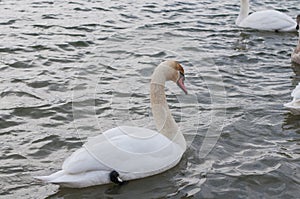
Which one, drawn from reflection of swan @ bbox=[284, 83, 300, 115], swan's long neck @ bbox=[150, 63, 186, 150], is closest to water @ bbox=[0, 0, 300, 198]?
reflection of swan @ bbox=[284, 83, 300, 115]

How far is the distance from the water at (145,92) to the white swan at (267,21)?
0.18m

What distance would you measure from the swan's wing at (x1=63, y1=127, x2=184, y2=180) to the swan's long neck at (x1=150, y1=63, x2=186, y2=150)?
355 mm

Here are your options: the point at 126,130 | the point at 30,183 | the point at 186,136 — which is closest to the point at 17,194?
the point at 30,183

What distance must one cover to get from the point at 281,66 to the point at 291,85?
1.01 meters

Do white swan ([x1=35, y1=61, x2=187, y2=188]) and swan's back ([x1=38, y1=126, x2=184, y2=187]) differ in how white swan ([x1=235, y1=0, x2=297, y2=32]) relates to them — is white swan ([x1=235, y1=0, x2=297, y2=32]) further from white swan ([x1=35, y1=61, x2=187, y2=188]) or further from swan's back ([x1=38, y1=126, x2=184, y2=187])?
swan's back ([x1=38, y1=126, x2=184, y2=187])

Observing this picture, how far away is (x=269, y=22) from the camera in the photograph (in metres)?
13.1

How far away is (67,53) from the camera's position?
10.7m

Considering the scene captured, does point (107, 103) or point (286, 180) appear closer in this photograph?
point (286, 180)

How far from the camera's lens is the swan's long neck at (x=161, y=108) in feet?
21.9

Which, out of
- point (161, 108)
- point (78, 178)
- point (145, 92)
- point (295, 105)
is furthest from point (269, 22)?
point (78, 178)

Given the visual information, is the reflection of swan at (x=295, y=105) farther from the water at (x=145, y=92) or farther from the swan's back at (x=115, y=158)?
the swan's back at (x=115, y=158)

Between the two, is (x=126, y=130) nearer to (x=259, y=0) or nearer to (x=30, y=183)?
(x=30, y=183)

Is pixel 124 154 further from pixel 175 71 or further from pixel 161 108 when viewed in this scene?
pixel 175 71

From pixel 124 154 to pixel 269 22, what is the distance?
8.10 metres
